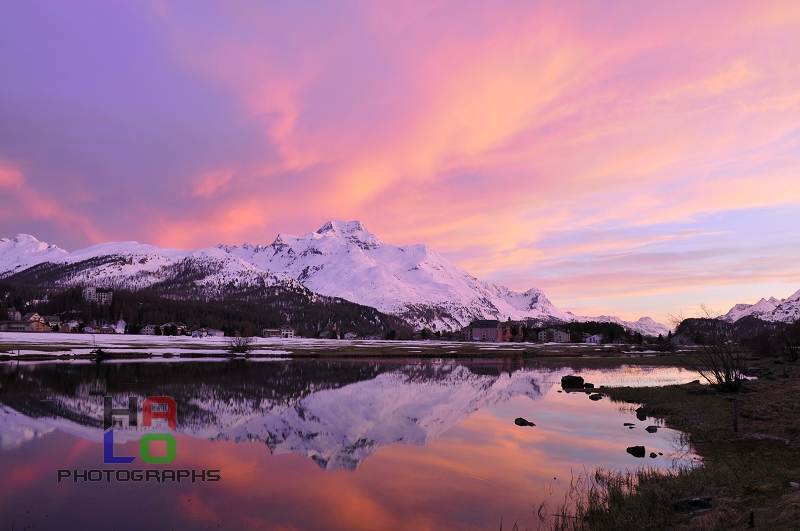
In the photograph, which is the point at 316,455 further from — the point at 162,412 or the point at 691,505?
the point at 162,412

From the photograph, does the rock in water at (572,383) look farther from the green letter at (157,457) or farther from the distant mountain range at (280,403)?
the green letter at (157,457)

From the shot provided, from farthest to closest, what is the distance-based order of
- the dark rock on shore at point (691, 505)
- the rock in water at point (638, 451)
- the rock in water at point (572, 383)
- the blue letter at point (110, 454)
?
the rock in water at point (572, 383) < the rock in water at point (638, 451) < the blue letter at point (110, 454) < the dark rock on shore at point (691, 505)

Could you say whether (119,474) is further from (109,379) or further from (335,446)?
(109,379)

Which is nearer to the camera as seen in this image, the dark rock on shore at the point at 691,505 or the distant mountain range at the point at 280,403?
the dark rock on shore at the point at 691,505

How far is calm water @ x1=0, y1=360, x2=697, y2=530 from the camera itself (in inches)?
642

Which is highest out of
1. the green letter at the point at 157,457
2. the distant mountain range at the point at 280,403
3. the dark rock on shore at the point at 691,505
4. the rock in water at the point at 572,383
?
the dark rock on shore at the point at 691,505

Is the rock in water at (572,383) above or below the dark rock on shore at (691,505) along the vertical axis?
below

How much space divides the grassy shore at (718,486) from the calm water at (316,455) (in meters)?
1.52

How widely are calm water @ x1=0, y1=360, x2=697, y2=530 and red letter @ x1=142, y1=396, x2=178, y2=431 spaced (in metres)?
0.70

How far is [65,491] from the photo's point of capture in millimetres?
17953

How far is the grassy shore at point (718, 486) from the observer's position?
42.5 feet

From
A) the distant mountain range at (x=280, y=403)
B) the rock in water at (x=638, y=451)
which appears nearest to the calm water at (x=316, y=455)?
the distant mountain range at (x=280, y=403)

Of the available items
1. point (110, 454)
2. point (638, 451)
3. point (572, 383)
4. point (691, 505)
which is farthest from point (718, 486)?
point (572, 383)

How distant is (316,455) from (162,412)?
17.4 m
